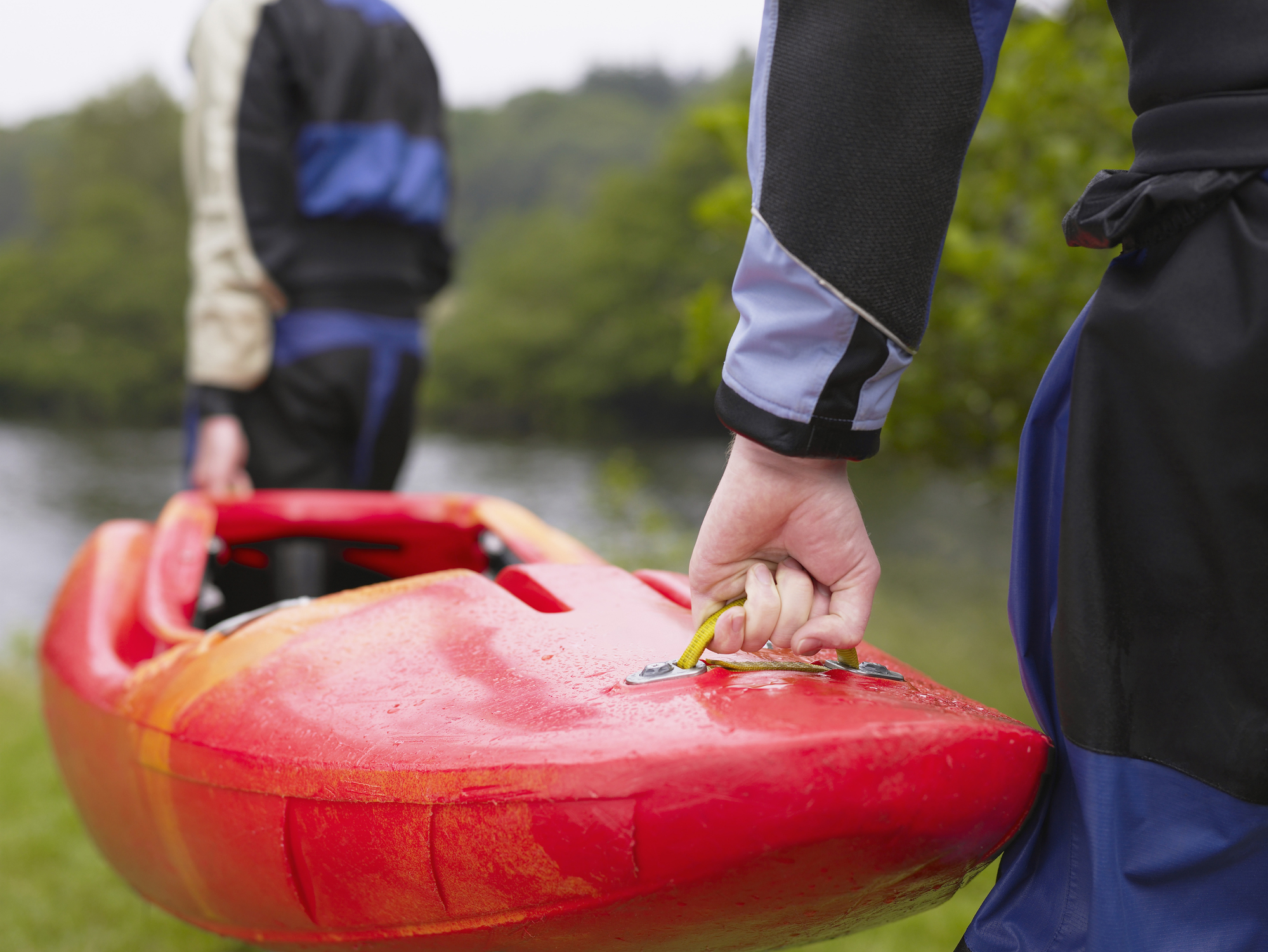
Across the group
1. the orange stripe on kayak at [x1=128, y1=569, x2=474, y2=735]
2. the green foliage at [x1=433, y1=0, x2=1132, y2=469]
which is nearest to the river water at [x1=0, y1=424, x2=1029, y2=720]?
the green foliage at [x1=433, y1=0, x2=1132, y2=469]

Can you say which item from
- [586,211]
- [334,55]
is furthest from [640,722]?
→ [586,211]

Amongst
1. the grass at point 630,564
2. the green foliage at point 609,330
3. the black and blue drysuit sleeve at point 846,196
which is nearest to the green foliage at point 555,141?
the green foliage at point 609,330

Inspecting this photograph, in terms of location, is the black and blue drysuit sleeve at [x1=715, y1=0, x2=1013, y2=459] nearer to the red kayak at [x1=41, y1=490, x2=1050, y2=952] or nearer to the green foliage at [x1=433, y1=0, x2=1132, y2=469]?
the red kayak at [x1=41, y1=490, x2=1050, y2=952]

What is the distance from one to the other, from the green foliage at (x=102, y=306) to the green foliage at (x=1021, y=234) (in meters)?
24.4

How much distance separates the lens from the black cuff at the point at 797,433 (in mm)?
Result: 793

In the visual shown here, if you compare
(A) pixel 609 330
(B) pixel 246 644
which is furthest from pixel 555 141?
(B) pixel 246 644

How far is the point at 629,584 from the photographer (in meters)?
1.29

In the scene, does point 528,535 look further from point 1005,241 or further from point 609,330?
point 609,330

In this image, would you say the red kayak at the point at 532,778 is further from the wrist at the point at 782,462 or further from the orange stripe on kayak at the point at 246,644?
the wrist at the point at 782,462

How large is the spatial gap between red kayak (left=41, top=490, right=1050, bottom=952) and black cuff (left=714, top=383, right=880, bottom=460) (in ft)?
0.68

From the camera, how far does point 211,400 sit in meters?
2.59

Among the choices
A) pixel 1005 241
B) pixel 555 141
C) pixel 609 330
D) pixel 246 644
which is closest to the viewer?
pixel 246 644

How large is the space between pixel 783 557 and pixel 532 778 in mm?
288

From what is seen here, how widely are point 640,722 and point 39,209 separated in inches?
1312
